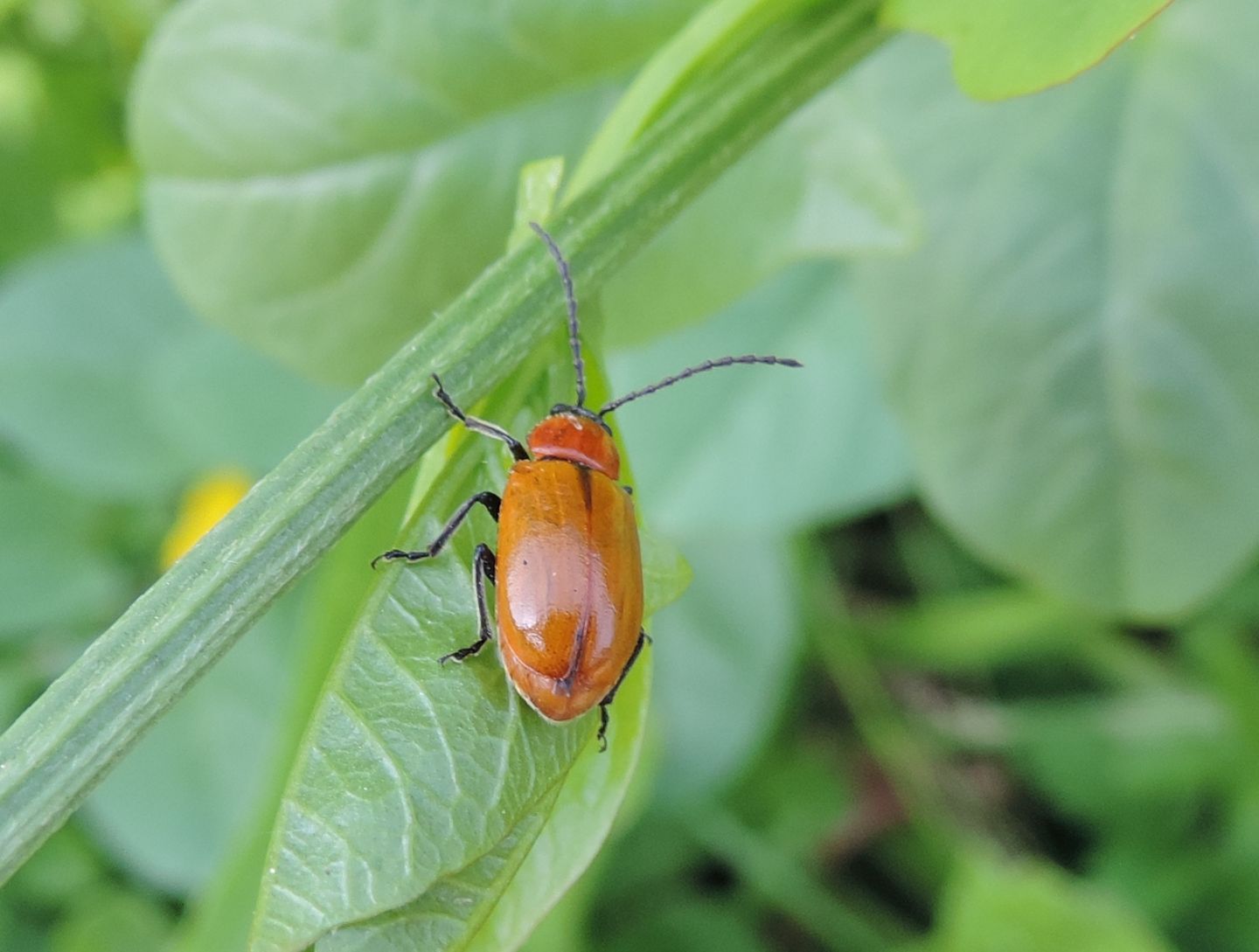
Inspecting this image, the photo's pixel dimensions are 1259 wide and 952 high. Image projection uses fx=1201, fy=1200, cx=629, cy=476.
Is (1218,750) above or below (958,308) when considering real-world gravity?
below

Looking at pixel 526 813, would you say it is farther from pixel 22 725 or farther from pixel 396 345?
pixel 396 345

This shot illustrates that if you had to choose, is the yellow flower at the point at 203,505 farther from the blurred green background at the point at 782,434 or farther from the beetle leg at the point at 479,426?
the beetle leg at the point at 479,426

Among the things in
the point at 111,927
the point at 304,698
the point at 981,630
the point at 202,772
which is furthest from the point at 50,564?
the point at 981,630

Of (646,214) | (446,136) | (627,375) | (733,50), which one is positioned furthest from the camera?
(627,375)

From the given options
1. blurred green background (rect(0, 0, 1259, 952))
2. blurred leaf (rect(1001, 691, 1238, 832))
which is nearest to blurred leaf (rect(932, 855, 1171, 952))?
blurred green background (rect(0, 0, 1259, 952))

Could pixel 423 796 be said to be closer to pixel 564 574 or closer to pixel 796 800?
pixel 564 574

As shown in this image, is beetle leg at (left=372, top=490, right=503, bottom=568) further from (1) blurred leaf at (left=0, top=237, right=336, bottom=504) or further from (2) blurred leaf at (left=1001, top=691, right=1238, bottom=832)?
(2) blurred leaf at (left=1001, top=691, right=1238, bottom=832)

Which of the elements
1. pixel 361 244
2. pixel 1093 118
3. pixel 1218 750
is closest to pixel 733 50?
pixel 361 244
